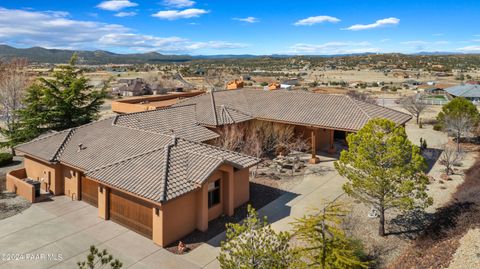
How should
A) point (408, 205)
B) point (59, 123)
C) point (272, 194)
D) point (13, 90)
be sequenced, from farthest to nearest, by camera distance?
point (13, 90)
point (59, 123)
point (272, 194)
point (408, 205)

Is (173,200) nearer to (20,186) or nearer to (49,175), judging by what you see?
→ (49,175)

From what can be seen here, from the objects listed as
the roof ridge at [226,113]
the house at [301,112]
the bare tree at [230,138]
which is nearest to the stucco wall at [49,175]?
the bare tree at [230,138]

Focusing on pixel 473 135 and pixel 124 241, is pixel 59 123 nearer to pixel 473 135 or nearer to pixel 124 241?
pixel 124 241

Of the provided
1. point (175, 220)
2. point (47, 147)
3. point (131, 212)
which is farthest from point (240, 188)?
point (47, 147)

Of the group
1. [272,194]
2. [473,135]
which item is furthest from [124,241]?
[473,135]

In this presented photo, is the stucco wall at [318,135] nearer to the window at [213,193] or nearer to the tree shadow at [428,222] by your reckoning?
the tree shadow at [428,222]

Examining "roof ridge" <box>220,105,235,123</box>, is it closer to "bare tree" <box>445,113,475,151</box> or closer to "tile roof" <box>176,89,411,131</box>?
"tile roof" <box>176,89,411,131</box>

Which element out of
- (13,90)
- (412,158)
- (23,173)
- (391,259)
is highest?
(13,90)
